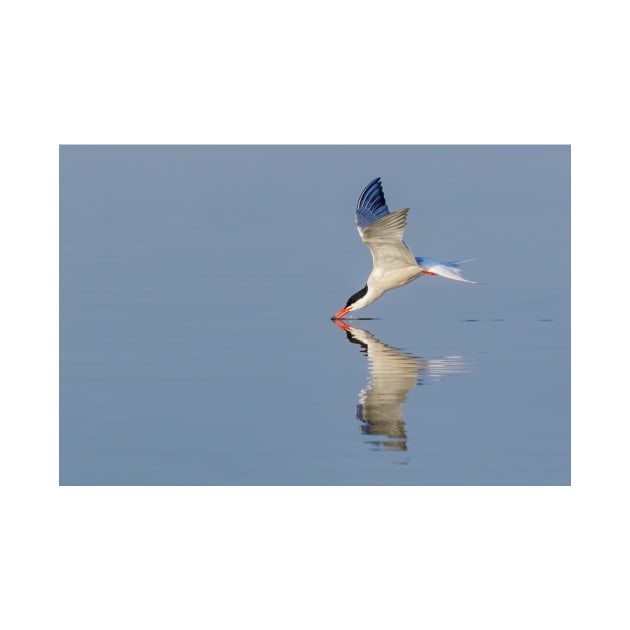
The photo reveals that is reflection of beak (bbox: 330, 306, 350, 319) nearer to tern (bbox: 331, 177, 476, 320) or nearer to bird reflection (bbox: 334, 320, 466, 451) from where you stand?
tern (bbox: 331, 177, 476, 320)

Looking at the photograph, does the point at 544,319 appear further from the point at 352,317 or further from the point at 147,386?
the point at 147,386

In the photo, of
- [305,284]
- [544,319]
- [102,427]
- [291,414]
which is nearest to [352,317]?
[305,284]

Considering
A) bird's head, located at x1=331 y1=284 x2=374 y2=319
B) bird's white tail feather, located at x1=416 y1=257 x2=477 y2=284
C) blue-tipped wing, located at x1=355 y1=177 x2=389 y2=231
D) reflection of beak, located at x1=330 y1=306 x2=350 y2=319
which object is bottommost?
reflection of beak, located at x1=330 y1=306 x2=350 y2=319

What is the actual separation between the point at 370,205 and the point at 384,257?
0.57 meters

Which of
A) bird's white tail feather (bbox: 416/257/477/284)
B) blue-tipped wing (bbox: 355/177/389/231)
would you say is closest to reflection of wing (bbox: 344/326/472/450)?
bird's white tail feather (bbox: 416/257/477/284)

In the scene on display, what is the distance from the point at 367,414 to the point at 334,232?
4.98 m

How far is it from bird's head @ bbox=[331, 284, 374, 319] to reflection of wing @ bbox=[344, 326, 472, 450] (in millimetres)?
572

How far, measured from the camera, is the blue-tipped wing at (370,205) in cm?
1152

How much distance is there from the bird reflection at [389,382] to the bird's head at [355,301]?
54 centimetres

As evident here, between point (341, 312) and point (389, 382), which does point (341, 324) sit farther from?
point (389, 382)

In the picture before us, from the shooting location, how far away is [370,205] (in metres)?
11.6

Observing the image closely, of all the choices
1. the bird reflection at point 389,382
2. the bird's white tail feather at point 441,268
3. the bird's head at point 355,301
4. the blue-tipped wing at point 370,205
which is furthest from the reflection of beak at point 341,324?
the blue-tipped wing at point 370,205

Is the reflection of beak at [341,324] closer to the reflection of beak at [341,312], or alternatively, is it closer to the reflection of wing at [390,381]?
the reflection of beak at [341,312]

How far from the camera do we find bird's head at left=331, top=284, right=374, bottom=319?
477 inches
